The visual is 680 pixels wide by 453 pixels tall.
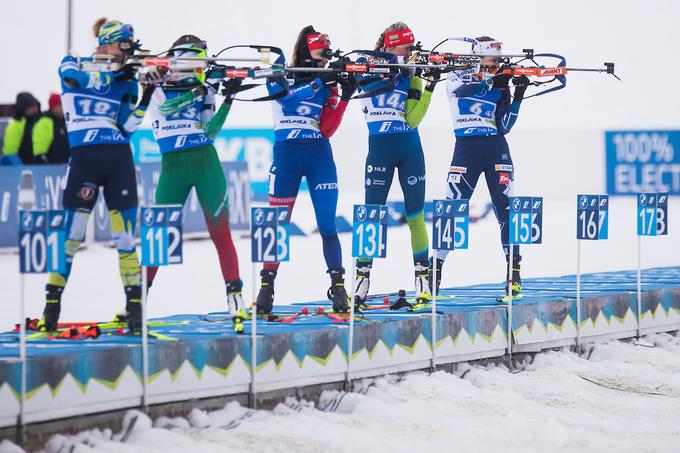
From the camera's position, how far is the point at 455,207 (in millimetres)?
8195

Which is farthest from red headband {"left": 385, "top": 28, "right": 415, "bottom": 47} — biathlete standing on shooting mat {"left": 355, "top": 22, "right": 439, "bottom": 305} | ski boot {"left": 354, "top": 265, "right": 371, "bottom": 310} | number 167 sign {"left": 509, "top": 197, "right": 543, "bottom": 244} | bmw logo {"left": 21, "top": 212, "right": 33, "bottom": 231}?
bmw logo {"left": 21, "top": 212, "right": 33, "bottom": 231}

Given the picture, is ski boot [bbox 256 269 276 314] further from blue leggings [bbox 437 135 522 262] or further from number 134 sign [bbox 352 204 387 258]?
blue leggings [bbox 437 135 522 262]

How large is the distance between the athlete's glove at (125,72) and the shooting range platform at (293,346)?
4.74ft

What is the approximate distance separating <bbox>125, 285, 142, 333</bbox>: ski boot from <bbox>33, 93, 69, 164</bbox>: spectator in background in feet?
25.9

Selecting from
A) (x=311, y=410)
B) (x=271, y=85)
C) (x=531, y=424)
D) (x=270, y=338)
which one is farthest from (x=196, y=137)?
(x=531, y=424)

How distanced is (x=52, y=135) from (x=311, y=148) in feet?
25.5

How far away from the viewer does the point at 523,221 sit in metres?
8.73

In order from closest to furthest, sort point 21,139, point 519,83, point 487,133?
point 519,83
point 487,133
point 21,139

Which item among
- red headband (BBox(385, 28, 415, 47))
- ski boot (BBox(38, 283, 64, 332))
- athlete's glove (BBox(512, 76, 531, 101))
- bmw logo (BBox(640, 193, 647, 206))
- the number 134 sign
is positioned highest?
red headband (BBox(385, 28, 415, 47))

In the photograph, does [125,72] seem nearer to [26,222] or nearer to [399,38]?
[26,222]

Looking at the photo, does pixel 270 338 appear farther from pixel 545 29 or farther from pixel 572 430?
pixel 545 29

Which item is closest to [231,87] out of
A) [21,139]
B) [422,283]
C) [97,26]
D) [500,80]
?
[97,26]

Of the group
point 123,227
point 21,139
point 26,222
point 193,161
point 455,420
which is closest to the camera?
point 26,222

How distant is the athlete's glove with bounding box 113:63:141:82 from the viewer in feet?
22.6
